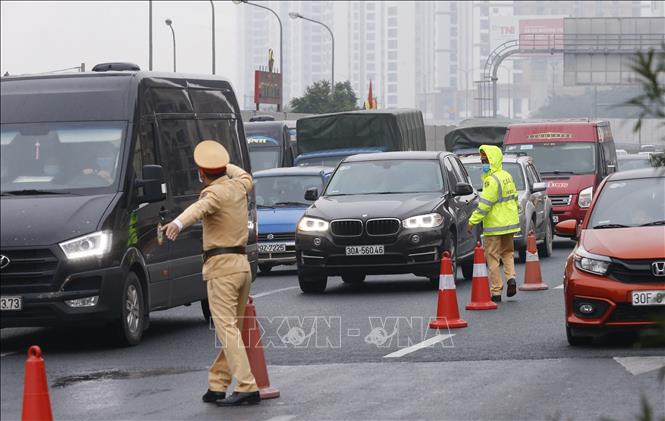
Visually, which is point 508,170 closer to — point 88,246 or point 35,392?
point 88,246

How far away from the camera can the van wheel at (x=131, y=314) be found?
12.8 metres

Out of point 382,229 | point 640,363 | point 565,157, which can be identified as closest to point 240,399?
point 640,363

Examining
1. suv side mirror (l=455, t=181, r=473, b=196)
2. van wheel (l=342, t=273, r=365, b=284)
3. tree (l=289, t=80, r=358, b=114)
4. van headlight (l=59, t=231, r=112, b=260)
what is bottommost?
van wheel (l=342, t=273, r=365, b=284)

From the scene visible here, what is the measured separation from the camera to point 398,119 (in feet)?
117

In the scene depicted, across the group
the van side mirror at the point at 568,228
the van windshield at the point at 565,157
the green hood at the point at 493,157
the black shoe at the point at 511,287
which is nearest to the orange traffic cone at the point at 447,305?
the van side mirror at the point at 568,228

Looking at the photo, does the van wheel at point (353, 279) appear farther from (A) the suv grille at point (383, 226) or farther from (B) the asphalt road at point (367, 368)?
(B) the asphalt road at point (367, 368)

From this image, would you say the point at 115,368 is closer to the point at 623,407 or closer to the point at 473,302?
the point at 623,407

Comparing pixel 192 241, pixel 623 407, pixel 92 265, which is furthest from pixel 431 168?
pixel 623 407

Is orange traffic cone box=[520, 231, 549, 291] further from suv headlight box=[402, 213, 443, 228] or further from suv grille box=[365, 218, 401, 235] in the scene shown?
suv grille box=[365, 218, 401, 235]

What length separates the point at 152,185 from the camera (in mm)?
13234

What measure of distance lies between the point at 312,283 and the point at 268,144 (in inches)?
658

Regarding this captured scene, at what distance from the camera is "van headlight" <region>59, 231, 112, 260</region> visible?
12469 mm

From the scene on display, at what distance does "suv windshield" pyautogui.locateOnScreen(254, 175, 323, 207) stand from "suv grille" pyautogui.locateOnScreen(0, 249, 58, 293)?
38.8 ft

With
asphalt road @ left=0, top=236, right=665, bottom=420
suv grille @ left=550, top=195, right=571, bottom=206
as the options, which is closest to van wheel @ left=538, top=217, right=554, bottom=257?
suv grille @ left=550, top=195, right=571, bottom=206
